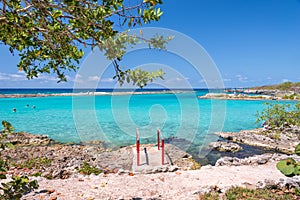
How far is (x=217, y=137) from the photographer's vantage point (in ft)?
49.2

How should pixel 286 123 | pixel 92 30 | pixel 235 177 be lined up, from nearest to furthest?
1. pixel 92 30
2. pixel 235 177
3. pixel 286 123

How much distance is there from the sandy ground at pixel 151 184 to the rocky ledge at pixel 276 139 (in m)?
5.37

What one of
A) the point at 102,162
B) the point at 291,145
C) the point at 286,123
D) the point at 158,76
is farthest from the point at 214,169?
the point at 286,123

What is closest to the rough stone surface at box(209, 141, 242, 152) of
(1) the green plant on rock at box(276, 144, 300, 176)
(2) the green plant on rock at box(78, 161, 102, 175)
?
(2) the green plant on rock at box(78, 161, 102, 175)

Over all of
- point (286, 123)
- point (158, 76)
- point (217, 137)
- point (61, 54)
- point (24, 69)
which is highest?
point (61, 54)

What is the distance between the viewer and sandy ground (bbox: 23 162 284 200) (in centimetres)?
495

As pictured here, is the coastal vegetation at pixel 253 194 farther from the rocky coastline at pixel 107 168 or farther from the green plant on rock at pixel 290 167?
the green plant on rock at pixel 290 167

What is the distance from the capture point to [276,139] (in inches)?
520

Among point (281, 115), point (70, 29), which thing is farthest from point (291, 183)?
point (281, 115)

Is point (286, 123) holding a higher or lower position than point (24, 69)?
lower

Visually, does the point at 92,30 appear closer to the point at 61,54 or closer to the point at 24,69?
the point at 61,54

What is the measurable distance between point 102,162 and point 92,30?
7522 millimetres

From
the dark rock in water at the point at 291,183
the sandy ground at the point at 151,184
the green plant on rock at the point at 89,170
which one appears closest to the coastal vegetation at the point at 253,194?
the dark rock in water at the point at 291,183

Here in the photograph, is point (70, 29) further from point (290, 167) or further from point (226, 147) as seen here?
point (226, 147)
